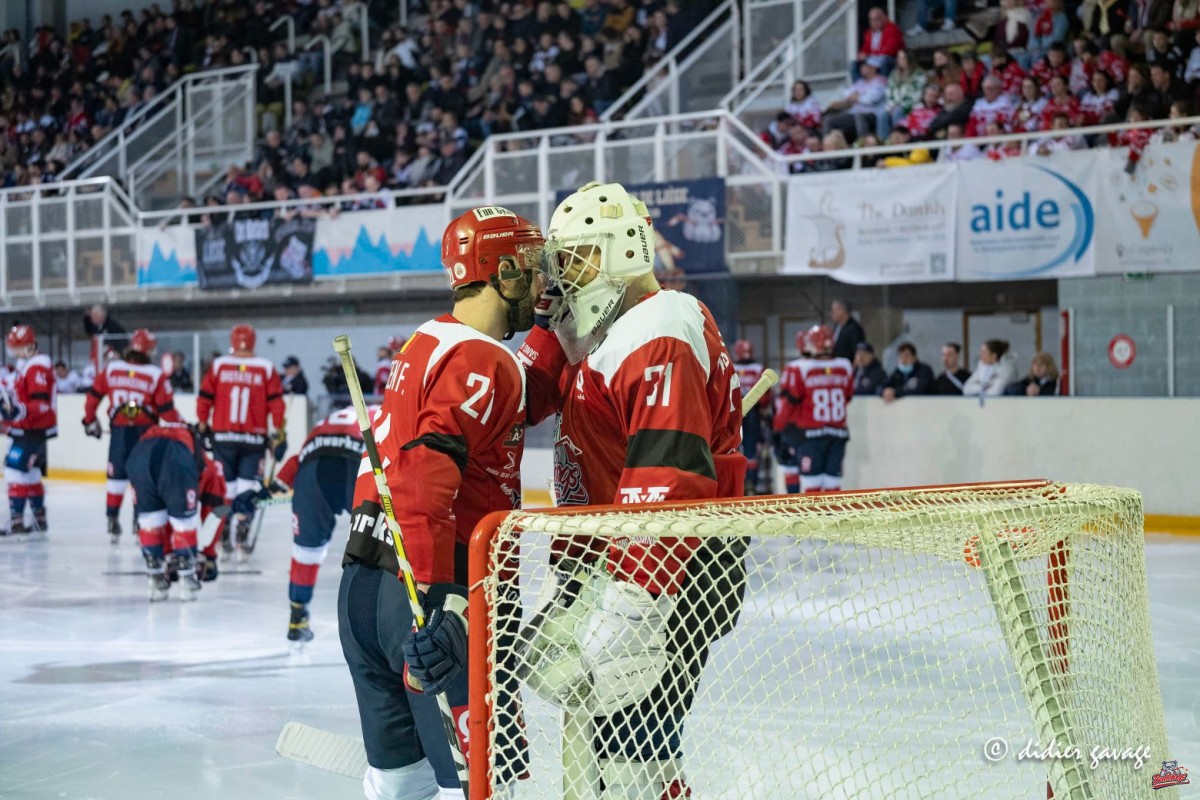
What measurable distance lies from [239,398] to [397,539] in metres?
6.39

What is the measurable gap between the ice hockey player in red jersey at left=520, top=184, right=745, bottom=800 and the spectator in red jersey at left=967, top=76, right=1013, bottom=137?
8.93 metres

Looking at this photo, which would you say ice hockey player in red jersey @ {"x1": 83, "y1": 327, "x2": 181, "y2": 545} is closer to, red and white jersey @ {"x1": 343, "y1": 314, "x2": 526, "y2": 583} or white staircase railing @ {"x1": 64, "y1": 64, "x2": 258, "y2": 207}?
red and white jersey @ {"x1": 343, "y1": 314, "x2": 526, "y2": 583}

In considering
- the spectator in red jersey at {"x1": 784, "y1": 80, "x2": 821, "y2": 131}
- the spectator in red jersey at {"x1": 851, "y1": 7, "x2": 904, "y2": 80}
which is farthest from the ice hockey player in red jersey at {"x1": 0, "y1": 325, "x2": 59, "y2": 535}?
the spectator in red jersey at {"x1": 851, "y1": 7, "x2": 904, "y2": 80}

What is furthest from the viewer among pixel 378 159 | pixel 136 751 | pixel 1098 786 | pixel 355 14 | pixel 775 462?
pixel 355 14

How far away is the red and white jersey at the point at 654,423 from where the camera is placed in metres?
2.29

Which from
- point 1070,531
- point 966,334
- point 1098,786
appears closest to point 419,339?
point 1070,531

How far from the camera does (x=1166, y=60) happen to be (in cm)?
1016

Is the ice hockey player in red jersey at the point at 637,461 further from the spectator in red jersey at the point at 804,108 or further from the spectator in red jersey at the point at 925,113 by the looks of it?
the spectator in red jersey at the point at 804,108

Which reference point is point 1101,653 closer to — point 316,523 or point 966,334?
point 316,523

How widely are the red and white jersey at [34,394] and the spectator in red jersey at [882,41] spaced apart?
7.39 metres

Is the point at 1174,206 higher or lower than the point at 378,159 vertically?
lower

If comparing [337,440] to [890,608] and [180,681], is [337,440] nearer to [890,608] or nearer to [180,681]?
[180,681]

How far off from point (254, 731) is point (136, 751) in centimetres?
41

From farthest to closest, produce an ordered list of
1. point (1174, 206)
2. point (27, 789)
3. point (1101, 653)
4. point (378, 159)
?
point (378, 159)
point (1174, 206)
point (27, 789)
point (1101, 653)
